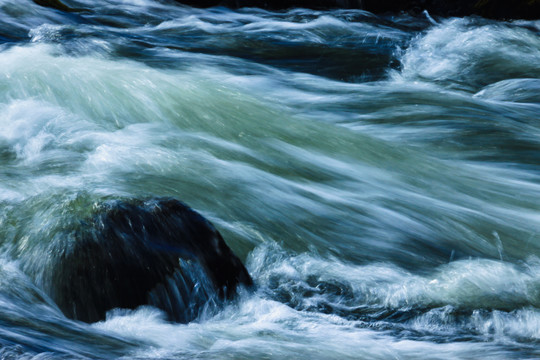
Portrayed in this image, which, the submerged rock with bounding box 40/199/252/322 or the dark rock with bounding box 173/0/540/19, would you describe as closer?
the submerged rock with bounding box 40/199/252/322

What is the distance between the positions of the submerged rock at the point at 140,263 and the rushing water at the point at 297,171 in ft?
0.24

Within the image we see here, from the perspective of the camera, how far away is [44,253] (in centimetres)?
315

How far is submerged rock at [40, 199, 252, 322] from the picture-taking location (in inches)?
117

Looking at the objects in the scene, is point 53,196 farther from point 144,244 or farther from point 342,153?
point 342,153

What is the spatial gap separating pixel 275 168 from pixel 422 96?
6.89 feet

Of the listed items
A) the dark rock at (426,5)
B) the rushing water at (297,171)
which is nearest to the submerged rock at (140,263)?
the rushing water at (297,171)

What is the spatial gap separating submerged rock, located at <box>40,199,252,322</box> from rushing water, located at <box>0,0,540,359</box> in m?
0.07

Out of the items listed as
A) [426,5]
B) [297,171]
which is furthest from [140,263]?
[426,5]

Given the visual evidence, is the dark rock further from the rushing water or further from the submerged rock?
the submerged rock

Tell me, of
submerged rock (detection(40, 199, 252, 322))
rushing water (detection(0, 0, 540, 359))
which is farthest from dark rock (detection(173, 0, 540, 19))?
submerged rock (detection(40, 199, 252, 322))

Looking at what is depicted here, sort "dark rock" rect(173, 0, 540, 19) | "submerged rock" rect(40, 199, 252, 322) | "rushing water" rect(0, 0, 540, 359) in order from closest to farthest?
1. "submerged rock" rect(40, 199, 252, 322)
2. "rushing water" rect(0, 0, 540, 359)
3. "dark rock" rect(173, 0, 540, 19)

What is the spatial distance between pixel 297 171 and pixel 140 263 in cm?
210

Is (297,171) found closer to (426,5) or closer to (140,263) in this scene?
(140,263)

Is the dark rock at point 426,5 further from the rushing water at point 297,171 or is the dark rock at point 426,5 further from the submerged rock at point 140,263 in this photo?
the submerged rock at point 140,263
